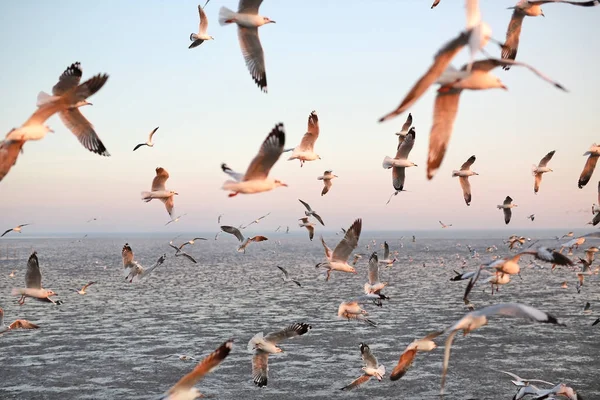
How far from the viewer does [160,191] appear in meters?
18.8

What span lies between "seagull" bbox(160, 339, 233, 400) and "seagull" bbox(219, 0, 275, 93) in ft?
22.8

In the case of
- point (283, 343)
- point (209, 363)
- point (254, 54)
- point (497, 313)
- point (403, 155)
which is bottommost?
point (283, 343)

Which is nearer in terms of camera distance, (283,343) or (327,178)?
(327,178)

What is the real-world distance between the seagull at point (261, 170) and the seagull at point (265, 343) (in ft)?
15.9

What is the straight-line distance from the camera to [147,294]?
48.8 metres

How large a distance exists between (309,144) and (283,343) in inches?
546

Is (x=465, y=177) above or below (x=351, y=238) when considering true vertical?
above

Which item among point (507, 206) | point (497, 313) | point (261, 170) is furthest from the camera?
point (507, 206)

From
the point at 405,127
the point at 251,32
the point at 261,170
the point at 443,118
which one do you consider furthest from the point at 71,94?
the point at 405,127

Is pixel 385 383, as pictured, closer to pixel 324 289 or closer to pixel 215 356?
pixel 215 356

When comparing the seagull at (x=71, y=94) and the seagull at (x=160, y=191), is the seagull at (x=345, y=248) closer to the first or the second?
the seagull at (x=160, y=191)

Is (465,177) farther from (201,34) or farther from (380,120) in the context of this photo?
(380,120)

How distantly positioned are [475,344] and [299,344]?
7.91 metres

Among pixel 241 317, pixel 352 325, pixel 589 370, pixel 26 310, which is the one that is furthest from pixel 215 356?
pixel 26 310
